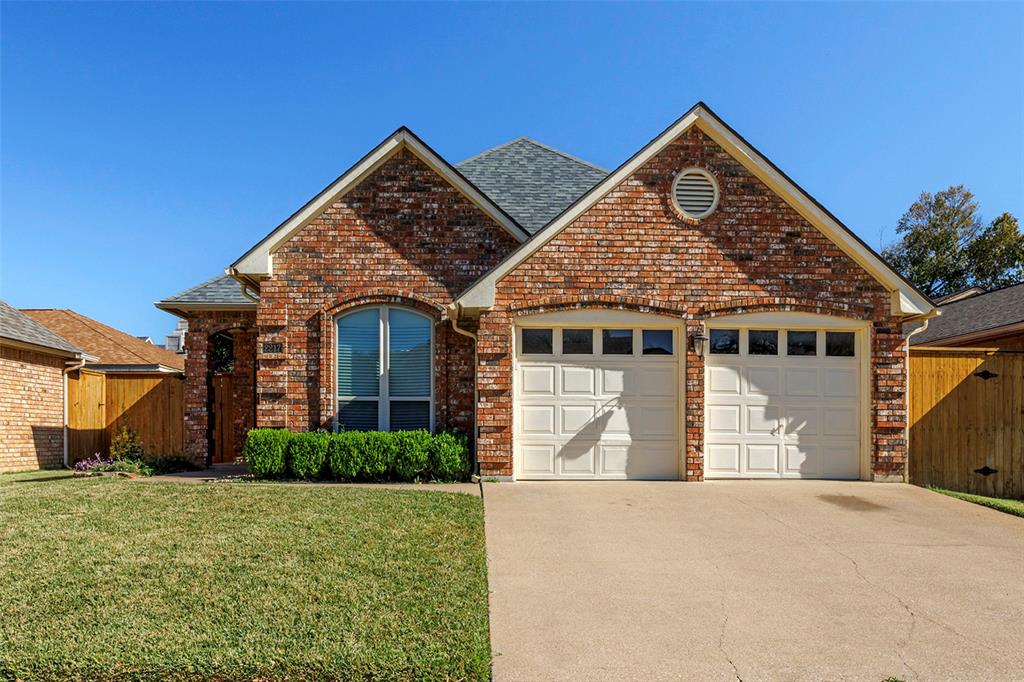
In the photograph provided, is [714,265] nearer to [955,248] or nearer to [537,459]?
[537,459]

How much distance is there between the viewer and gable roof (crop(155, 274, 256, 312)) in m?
12.7

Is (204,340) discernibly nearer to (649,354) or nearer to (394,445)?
(394,445)

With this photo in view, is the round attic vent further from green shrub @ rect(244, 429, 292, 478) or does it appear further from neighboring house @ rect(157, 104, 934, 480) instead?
green shrub @ rect(244, 429, 292, 478)

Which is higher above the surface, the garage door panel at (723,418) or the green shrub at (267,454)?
the garage door panel at (723,418)

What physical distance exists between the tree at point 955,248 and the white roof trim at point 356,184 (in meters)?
37.5

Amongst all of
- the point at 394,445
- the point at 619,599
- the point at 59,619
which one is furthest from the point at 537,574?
the point at 394,445

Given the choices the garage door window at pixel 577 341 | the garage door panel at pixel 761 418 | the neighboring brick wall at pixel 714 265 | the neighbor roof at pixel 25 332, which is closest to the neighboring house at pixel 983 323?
the neighboring brick wall at pixel 714 265

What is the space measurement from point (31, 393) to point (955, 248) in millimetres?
47809

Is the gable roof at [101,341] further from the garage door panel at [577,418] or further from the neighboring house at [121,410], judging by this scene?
the garage door panel at [577,418]

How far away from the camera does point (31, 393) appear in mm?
12734

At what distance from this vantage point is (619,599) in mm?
5031

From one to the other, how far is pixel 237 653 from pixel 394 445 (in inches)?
233

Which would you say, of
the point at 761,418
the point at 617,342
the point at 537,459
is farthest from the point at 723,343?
the point at 537,459

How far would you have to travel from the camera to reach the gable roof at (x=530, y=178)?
12.8m
